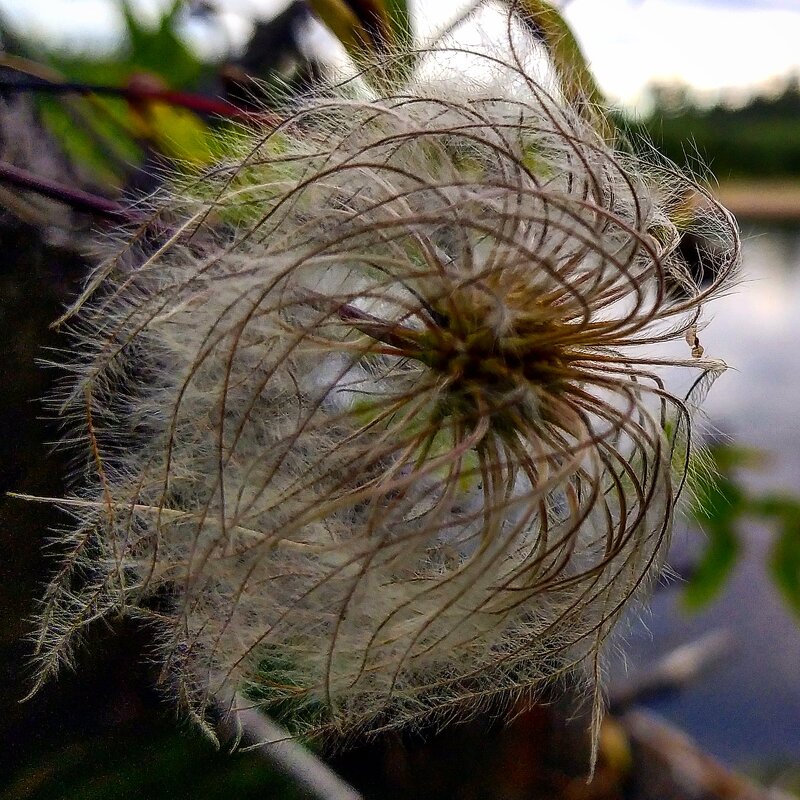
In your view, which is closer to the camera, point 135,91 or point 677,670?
point 135,91

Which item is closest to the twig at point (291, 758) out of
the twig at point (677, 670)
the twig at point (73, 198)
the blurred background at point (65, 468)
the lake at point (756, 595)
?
the blurred background at point (65, 468)

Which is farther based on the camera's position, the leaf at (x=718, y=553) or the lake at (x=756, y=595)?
the lake at (x=756, y=595)

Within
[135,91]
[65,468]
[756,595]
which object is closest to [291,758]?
[65,468]

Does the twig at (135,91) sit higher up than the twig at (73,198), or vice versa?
the twig at (135,91)

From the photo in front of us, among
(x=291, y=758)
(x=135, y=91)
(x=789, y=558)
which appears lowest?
(x=789, y=558)

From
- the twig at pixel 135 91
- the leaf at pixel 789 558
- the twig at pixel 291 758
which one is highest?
the twig at pixel 135 91

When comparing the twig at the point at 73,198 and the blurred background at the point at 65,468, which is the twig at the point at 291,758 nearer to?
the blurred background at the point at 65,468

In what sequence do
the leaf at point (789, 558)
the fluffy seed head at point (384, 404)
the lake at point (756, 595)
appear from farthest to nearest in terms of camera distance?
the lake at point (756, 595)
the leaf at point (789, 558)
the fluffy seed head at point (384, 404)

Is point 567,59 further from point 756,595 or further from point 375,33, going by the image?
point 756,595
